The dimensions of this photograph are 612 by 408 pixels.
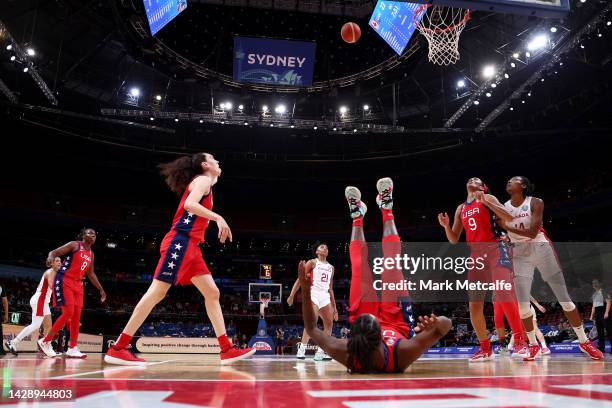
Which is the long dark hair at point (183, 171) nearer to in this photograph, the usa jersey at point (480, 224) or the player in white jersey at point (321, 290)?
the player in white jersey at point (321, 290)

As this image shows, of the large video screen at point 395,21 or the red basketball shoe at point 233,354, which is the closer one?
the red basketball shoe at point 233,354

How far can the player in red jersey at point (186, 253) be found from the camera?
431cm

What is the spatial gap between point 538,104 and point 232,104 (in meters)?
13.3

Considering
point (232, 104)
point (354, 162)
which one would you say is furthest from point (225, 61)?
point (354, 162)

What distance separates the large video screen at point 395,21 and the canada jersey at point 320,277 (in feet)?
20.6

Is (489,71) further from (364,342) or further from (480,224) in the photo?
(364,342)

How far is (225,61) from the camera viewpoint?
19094 mm

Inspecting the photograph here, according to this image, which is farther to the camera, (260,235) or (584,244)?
(260,235)

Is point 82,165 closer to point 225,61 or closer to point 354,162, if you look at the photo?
point 225,61

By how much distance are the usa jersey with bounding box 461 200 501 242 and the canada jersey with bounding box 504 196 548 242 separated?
21cm

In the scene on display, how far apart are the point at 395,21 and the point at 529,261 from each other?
7.68 meters

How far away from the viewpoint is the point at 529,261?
5738 millimetres

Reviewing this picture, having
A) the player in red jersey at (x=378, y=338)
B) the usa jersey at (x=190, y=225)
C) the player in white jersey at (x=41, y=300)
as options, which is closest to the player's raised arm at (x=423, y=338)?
the player in red jersey at (x=378, y=338)

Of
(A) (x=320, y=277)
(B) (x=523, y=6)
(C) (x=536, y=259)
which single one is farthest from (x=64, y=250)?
(B) (x=523, y=6)
